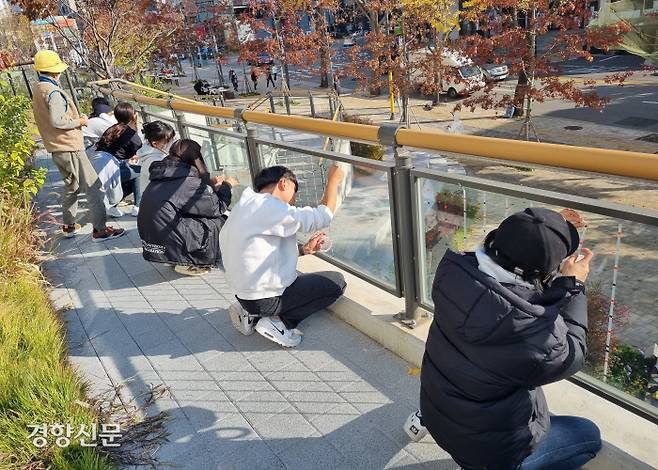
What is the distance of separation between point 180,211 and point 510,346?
2.83 metres

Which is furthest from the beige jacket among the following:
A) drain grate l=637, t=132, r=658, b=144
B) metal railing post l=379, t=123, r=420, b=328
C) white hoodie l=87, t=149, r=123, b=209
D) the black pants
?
drain grate l=637, t=132, r=658, b=144

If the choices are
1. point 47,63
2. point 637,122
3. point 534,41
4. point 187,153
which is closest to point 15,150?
point 47,63

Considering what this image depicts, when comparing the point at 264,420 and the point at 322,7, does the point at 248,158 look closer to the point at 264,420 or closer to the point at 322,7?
the point at 264,420

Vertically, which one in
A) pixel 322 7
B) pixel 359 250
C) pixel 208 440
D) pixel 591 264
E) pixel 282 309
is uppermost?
pixel 322 7

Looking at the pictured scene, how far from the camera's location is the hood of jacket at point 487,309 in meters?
1.53

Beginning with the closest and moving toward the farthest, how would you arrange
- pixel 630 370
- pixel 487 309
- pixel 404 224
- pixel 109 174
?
pixel 487 309 < pixel 630 370 < pixel 404 224 < pixel 109 174

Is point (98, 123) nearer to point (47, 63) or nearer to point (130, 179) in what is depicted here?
point (130, 179)

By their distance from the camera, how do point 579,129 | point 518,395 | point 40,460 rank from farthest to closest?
1. point 579,129
2. point 40,460
3. point 518,395

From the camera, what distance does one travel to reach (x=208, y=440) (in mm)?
2342

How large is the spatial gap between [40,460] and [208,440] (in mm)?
713

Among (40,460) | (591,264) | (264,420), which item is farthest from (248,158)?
(591,264)

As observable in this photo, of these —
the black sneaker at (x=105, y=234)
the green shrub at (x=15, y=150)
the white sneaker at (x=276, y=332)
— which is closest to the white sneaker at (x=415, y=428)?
the white sneaker at (x=276, y=332)

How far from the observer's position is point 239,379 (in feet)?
Answer: 8.98

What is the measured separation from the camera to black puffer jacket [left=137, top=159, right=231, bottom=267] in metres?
3.71
